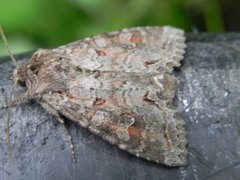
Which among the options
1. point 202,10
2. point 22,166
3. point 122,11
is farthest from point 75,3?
point 22,166

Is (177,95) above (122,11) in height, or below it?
below

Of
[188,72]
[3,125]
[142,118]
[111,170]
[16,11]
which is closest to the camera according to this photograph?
[111,170]

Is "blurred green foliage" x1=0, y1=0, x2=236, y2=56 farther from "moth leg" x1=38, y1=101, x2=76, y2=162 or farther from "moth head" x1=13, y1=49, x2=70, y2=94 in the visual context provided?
"moth leg" x1=38, y1=101, x2=76, y2=162

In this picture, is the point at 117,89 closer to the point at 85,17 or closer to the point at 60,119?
the point at 60,119

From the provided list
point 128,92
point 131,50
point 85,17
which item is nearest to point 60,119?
point 128,92

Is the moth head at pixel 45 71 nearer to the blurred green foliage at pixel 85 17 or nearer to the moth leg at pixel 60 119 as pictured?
the moth leg at pixel 60 119

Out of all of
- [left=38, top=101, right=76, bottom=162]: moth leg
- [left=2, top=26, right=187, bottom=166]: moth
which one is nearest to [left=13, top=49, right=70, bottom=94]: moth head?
[left=2, top=26, right=187, bottom=166]: moth

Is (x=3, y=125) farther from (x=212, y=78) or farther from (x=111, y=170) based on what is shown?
(x=212, y=78)

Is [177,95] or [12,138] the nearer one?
[12,138]
